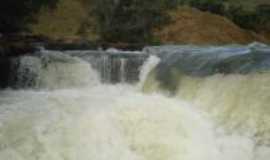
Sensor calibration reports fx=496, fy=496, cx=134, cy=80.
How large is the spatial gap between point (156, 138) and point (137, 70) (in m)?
4.18

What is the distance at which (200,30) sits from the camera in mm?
16703

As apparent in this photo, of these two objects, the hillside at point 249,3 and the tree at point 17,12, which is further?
the hillside at point 249,3

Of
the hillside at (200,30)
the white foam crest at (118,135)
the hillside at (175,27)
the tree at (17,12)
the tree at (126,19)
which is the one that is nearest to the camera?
the white foam crest at (118,135)

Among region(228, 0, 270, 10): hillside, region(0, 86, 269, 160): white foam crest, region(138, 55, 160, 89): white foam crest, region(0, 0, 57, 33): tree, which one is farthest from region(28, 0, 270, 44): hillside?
region(0, 86, 269, 160): white foam crest

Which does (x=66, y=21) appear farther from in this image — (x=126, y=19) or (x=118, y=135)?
(x=118, y=135)

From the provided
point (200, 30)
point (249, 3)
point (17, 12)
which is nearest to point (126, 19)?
point (200, 30)

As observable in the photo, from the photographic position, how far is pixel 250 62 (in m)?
6.84

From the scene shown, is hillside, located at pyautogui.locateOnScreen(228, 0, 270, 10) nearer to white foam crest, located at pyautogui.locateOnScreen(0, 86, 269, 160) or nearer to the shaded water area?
the shaded water area

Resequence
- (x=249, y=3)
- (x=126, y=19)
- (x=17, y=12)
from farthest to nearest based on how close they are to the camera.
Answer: (x=249, y=3) < (x=126, y=19) < (x=17, y=12)

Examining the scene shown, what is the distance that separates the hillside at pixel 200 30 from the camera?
16.0 m

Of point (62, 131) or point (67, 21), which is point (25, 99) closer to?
point (62, 131)

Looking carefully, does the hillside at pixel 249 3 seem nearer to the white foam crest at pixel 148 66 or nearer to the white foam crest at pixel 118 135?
the white foam crest at pixel 148 66

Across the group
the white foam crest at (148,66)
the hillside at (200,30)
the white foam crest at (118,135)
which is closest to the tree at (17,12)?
the white foam crest at (148,66)

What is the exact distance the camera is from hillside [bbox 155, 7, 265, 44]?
15961 mm
